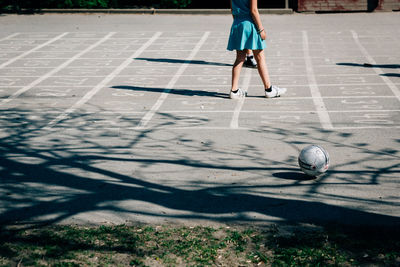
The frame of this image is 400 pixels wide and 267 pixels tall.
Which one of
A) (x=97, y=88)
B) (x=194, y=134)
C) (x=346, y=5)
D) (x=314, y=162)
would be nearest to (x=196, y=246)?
(x=314, y=162)

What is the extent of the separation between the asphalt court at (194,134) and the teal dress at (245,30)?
106 cm

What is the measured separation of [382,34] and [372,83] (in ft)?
22.0

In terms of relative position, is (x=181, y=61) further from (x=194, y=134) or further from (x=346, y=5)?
(x=346, y=5)

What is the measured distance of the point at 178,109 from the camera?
10.0 meters

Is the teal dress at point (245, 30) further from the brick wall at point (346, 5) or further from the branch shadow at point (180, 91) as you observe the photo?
the brick wall at point (346, 5)

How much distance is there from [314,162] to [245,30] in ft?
13.1

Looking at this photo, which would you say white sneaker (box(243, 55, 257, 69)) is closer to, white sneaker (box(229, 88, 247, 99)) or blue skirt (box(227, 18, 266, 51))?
white sneaker (box(229, 88, 247, 99))

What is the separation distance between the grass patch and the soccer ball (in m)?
1.27

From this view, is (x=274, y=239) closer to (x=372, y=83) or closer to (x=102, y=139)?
(x=102, y=139)

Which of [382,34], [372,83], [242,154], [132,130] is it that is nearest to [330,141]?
[242,154]

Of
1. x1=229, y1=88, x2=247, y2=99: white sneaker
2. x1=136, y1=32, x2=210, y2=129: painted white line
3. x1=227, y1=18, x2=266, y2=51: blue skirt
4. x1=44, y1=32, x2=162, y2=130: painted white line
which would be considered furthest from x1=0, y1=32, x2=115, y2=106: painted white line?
x1=227, y1=18, x2=266, y2=51: blue skirt

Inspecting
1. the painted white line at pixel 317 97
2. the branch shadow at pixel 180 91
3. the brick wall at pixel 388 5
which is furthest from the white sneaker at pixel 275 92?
the brick wall at pixel 388 5

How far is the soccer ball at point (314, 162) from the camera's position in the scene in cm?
654

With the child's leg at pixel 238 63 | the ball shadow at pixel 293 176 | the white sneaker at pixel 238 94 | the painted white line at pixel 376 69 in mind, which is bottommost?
the painted white line at pixel 376 69
